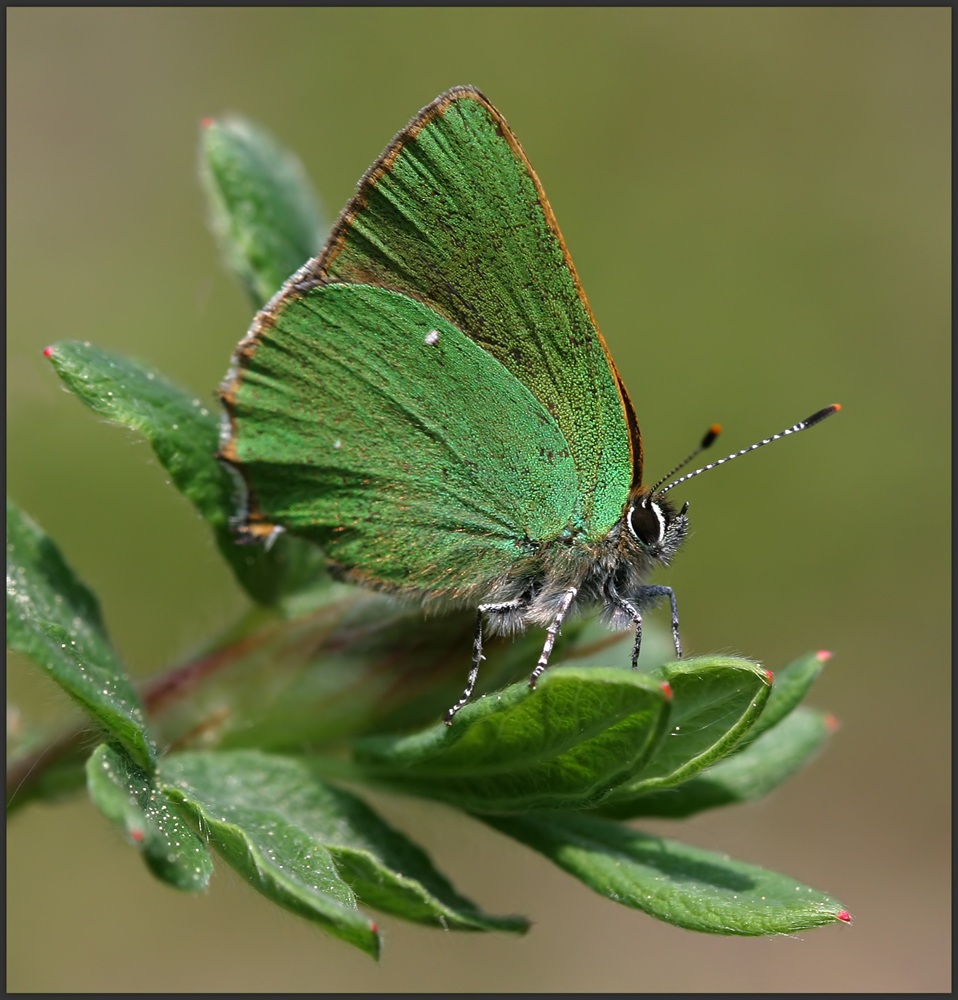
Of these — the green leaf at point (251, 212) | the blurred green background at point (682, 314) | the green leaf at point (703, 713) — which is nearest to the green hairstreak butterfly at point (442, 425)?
the green leaf at point (251, 212)

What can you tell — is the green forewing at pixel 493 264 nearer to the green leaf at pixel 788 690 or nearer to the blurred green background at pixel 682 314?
the green leaf at pixel 788 690

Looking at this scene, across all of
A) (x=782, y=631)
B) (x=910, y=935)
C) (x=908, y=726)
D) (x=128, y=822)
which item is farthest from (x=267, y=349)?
(x=910, y=935)

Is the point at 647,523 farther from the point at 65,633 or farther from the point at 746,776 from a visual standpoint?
the point at 65,633

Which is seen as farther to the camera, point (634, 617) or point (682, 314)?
point (682, 314)

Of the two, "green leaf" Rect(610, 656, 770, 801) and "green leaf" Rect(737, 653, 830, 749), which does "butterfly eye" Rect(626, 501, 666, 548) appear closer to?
"green leaf" Rect(737, 653, 830, 749)

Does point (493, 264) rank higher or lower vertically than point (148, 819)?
higher

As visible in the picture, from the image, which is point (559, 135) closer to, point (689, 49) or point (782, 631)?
point (689, 49)

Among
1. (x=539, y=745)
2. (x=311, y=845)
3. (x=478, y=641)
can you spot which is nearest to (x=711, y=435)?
(x=478, y=641)
